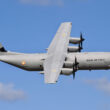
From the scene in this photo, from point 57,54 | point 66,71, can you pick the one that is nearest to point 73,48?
point 57,54

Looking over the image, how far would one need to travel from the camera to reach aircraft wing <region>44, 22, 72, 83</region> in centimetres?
5364

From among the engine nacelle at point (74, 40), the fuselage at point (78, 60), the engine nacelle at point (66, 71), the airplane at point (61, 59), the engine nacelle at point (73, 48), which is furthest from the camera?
the engine nacelle at point (74, 40)

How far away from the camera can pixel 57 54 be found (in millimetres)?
63812

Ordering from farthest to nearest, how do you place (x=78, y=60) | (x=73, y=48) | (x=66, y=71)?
(x=73, y=48), (x=78, y=60), (x=66, y=71)

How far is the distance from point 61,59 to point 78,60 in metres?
3.71

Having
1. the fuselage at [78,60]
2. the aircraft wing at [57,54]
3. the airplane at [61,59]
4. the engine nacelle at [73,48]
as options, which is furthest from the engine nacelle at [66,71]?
the engine nacelle at [73,48]

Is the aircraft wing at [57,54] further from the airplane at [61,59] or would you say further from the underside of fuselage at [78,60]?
the underside of fuselage at [78,60]

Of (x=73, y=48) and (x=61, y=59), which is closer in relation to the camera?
(x=61, y=59)

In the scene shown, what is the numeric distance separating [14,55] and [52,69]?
45.3 ft

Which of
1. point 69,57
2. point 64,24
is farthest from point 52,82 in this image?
point 64,24

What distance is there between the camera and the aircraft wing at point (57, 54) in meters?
53.6

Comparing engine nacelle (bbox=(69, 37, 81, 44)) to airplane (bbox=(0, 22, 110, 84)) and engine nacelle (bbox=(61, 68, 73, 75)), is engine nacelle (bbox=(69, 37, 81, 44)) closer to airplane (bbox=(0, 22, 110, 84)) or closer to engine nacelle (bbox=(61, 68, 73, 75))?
airplane (bbox=(0, 22, 110, 84))

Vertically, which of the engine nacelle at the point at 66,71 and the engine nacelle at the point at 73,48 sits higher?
the engine nacelle at the point at 73,48

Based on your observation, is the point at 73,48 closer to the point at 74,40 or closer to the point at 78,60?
the point at 74,40
